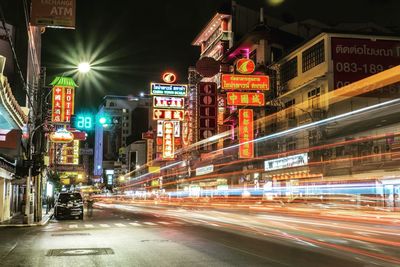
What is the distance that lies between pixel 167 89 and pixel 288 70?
43.2ft

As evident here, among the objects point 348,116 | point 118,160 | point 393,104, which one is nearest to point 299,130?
point 348,116

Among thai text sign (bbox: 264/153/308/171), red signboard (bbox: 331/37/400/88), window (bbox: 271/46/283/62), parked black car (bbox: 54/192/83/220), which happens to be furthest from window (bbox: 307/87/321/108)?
parked black car (bbox: 54/192/83/220)

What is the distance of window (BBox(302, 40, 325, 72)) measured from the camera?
4353 cm

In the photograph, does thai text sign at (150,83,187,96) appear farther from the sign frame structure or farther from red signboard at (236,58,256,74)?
the sign frame structure

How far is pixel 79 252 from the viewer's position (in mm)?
→ 14078

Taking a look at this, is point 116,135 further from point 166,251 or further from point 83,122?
point 166,251

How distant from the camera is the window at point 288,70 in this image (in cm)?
4762

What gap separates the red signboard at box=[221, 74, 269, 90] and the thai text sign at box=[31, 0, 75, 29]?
24.5 m

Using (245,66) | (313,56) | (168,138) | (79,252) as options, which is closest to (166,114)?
(168,138)

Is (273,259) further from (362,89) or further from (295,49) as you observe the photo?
(295,49)

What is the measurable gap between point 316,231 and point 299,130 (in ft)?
89.7

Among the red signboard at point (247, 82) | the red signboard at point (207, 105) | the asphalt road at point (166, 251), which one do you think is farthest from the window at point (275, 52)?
the asphalt road at point (166, 251)

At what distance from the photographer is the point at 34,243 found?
17172 mm

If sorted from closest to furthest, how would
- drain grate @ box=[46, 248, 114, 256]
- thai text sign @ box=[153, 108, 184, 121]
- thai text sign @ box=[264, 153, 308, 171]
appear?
1. drain grate @ box=[46, 248, 114, 256]
2. thai text sign @ box=[264, 153, 308, 171]
3. thai text sign @ box=[153, 108, 184, 121]
